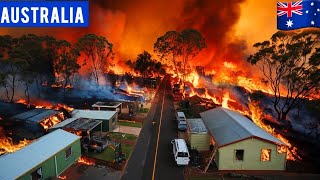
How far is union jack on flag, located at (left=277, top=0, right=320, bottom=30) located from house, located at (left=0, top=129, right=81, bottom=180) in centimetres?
2935

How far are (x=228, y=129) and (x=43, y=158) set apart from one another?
1730 centimetres

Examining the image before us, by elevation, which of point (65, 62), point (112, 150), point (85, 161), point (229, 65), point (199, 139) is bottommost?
point (85, 161)

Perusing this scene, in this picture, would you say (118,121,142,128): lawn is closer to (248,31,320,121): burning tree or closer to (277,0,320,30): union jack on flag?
(248,31,320,121): burning tree

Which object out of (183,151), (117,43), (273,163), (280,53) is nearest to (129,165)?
(183,151)

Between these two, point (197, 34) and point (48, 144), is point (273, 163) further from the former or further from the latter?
point (197, 34)

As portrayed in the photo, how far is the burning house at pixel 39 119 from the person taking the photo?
33.9m

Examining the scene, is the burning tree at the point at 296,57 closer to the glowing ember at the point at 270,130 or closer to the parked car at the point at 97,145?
the glowing ember at the point at 270,130

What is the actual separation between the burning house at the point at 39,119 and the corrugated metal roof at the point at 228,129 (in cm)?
1917

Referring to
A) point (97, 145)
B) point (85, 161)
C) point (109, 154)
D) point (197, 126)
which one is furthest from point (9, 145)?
point (197, 126)

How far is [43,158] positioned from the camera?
22641 mm

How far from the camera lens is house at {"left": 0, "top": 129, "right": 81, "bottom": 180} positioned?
67.9 ft

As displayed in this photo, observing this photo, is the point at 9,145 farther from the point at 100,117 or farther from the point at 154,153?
the point at 154,153

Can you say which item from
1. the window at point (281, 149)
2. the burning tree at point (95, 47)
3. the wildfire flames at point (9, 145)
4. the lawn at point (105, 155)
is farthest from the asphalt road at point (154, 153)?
the burning tree at point (95, 47)

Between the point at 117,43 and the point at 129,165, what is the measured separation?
235 feet
